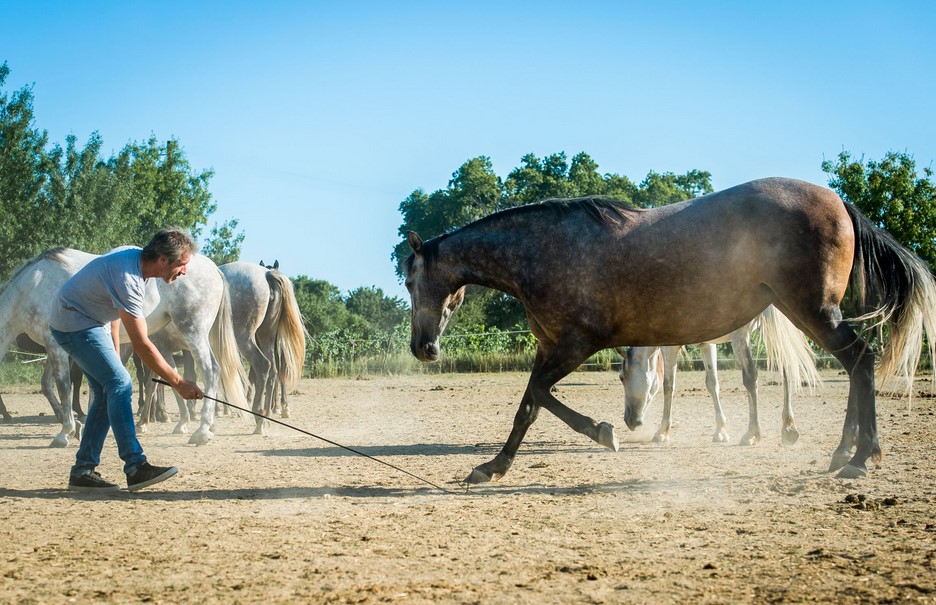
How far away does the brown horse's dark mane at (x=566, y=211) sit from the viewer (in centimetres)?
675

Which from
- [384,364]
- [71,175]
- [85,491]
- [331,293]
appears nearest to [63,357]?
[85,491]

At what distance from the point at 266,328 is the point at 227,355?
238 cm

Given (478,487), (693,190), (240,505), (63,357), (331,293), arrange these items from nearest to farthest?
(240,505), (478,487), (63,357), (693,190), (331,293)

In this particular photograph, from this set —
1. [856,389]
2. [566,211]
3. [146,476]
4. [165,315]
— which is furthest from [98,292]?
[856,389]

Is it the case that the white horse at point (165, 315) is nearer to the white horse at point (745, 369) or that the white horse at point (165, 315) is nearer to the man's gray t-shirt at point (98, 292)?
the man's gray t-shirt at point (98, 292)

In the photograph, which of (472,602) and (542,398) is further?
(542,398)

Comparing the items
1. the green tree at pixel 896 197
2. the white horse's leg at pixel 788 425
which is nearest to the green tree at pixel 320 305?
the green tree at pixel 896 197

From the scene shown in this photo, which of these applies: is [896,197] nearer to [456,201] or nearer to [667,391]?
[667,391]

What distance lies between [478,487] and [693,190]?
53135 millimetres

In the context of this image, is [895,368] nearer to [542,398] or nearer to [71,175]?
[542,398]

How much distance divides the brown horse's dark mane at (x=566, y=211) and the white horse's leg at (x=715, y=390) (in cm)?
348

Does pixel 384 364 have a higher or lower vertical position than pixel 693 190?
lower

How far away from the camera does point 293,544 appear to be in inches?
178

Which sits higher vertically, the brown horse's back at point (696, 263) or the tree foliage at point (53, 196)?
the tree foliage at point (53, 196)
